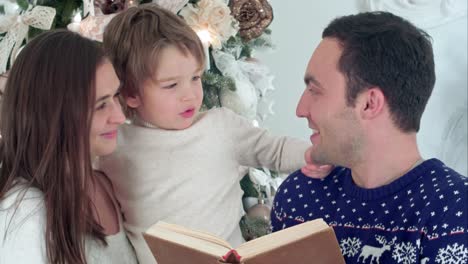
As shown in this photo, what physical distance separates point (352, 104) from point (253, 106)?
92 centimetres

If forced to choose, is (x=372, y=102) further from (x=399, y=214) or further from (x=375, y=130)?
(x=399, y=214)

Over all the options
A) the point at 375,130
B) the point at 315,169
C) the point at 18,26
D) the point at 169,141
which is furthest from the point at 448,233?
the point at 18,26

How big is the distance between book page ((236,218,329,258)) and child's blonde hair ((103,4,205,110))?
691mm

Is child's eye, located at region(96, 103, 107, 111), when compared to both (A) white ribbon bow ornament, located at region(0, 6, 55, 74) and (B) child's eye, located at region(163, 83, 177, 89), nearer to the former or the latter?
(B) child's eye, located at region(163, 83, 177, 89)

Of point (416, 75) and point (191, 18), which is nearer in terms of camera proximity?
point (416, 75)

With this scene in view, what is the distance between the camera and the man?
4.12 ft

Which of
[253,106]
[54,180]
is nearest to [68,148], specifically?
[54,180]

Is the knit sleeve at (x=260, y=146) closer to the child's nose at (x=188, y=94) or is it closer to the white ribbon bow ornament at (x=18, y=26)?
the child's nose at (x=188, y=94)

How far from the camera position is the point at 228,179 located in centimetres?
168

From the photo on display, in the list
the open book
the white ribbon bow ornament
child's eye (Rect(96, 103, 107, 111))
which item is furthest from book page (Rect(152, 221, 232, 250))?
the white ribbon bow ornament

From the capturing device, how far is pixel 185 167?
162 centimetres

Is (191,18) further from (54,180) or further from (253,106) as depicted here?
(54,180)

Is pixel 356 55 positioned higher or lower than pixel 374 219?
higher

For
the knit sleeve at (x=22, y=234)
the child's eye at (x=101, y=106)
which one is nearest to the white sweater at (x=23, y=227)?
the knit sleeve at (x=22, y=234)
